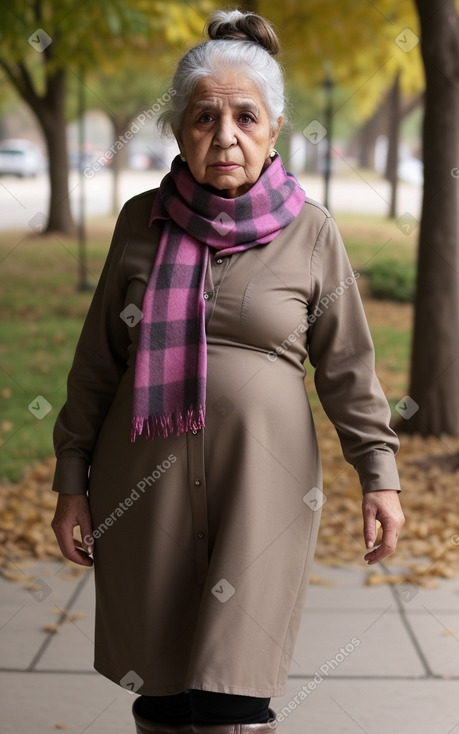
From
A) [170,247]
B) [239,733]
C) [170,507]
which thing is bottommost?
[239,733]

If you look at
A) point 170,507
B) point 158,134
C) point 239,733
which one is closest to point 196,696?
point 239,733

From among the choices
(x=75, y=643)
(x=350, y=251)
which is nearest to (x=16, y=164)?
(x=350, y=251)

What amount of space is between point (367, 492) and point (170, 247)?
2.45 ft

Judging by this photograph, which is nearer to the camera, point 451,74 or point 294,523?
point 294,523

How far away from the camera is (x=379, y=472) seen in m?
2.43

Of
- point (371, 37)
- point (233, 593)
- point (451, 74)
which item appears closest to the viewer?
point (233, 593)

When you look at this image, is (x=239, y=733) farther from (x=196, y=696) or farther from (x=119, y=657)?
(x=119, y=657)

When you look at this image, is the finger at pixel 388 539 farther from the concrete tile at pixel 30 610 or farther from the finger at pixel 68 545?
the concrete tile at pixel 30 610

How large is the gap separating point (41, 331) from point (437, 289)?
19.1ft

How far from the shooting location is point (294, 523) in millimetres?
2445

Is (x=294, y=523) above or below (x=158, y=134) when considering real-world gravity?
below

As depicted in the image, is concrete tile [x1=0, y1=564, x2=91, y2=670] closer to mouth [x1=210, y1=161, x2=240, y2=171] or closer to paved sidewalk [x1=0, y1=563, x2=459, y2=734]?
paved sidewalk [x1=0, y1=563, x2=459, y2=734]

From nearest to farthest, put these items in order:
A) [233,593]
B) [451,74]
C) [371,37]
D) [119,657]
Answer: [233,593]
[119,657]
[451,74]
[371,37]

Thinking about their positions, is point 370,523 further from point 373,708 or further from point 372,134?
point 372,134
